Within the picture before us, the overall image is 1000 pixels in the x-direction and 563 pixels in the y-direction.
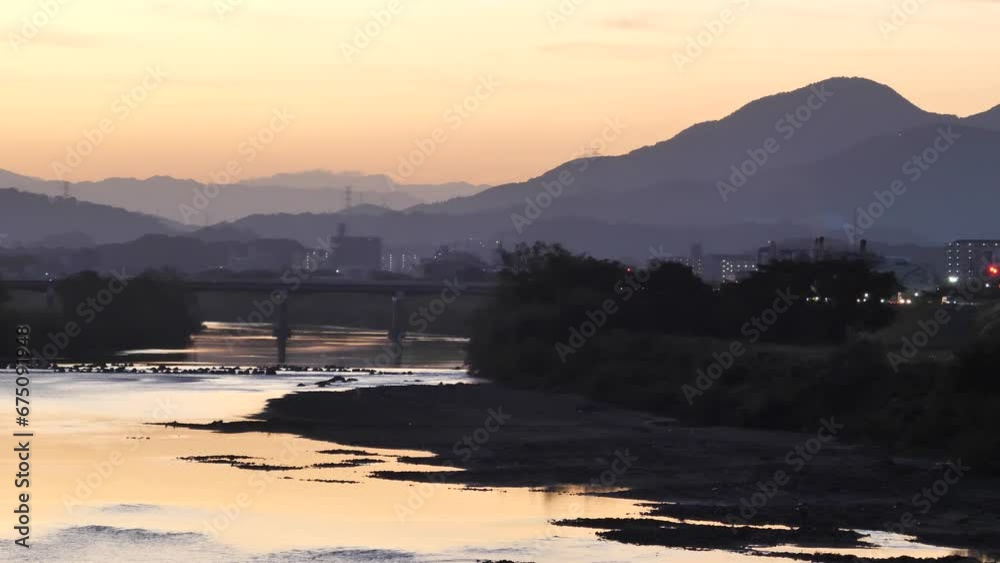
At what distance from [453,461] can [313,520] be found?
10.8 metres

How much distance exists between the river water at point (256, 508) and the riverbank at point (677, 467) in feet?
3.92

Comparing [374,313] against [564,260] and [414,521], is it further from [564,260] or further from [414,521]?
[414,521]

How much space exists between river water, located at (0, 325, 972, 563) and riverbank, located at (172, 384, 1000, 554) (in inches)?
47.0

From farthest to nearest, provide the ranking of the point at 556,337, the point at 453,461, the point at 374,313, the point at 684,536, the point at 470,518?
the point at 374,313, the point at 556,337, the point at 453,461, the point at 470,518, the point at 684,536

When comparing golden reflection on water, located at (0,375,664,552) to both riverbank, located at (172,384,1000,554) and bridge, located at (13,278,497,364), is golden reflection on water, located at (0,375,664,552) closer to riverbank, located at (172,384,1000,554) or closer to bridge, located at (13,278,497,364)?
riverbank, located at (172,384,1000,554)

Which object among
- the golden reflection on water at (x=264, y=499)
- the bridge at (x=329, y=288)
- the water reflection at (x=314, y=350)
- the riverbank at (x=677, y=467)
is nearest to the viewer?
the golden reflection on water at (x=264, y=499)

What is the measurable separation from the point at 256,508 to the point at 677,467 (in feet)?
38.1

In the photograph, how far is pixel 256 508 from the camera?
34188 mm

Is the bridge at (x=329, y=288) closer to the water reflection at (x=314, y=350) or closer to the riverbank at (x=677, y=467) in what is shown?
the water reflection at (x=314, y=350)

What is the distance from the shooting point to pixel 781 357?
6006cm

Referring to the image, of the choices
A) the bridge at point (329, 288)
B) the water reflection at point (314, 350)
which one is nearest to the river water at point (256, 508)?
the water reflection at point (314, 350)

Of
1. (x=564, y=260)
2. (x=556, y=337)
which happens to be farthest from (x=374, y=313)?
(x=556, y=337)

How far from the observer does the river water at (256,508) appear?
2927cm

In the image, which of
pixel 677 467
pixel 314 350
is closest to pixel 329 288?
pixel 314 350
